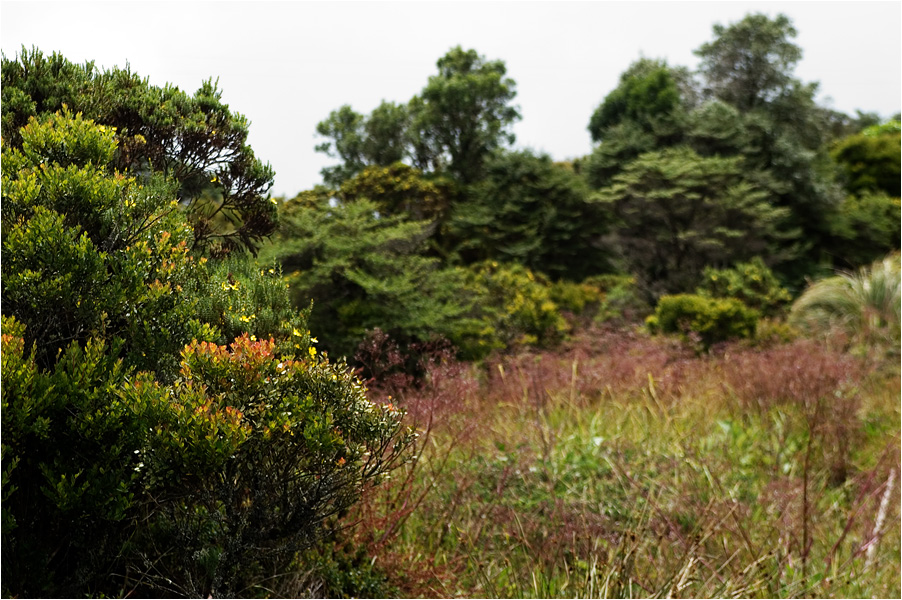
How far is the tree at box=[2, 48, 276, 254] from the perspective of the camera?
2912 millimetres

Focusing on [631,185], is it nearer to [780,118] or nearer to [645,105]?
[645,105]

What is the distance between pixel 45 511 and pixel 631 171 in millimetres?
13566

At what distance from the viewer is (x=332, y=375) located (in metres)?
2.36

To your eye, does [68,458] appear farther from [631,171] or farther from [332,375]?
[631,171]

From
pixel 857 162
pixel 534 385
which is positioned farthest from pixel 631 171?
pixel 534 385

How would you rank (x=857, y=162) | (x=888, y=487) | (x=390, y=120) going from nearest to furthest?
(x=888, y=487) → (x=390, y=120) → (x=857, y=162)

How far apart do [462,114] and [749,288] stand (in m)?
6.60

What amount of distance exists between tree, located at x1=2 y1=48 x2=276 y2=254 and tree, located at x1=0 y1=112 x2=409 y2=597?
0.29 meters

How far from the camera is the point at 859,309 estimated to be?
880 centimetres

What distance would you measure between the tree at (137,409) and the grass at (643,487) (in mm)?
896

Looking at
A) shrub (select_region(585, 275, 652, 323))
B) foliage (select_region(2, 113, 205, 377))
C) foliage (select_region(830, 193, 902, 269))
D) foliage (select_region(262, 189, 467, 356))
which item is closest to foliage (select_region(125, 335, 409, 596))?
foliage (select_region(2, 113, 205, 377))

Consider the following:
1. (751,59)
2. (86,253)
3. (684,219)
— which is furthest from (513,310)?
(751,59)

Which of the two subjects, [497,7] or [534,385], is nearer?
[497,7]

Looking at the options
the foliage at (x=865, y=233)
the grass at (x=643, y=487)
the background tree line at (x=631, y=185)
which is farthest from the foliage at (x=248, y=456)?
the foliage at (x=865, y=233)
